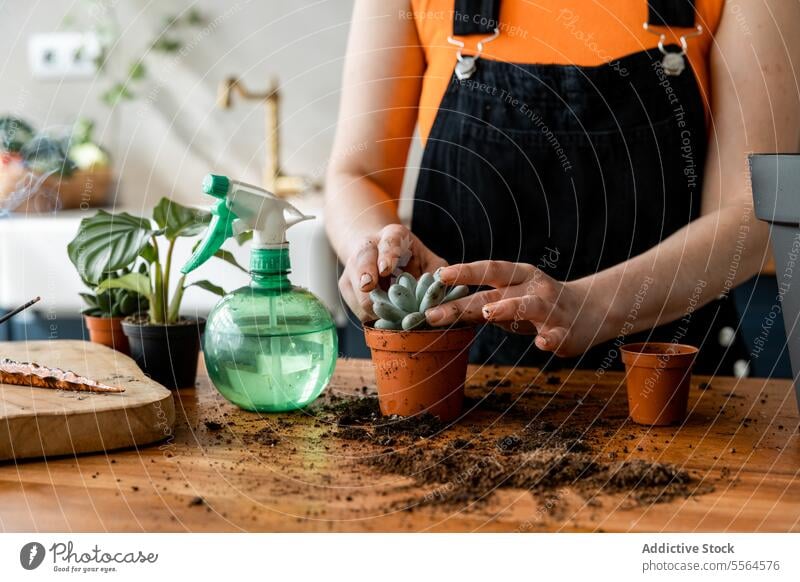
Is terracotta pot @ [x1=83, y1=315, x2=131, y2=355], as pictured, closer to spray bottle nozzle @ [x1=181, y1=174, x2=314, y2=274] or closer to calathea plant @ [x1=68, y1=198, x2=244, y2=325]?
calathea plant @ [x1=68, y1=198, x2=244, y2=325]

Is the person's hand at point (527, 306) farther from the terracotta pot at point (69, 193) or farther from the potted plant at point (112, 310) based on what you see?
the terracotta pot at point (69, 193)

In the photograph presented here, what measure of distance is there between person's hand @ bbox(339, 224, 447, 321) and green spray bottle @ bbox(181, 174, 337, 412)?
68mm

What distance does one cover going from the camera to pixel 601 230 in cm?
110

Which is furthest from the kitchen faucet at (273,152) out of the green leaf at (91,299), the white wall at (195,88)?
the green leaf at (91,299)

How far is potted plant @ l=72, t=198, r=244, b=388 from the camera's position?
2.83 feet

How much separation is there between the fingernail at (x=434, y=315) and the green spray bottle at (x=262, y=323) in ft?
0.38

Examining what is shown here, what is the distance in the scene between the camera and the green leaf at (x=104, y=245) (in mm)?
858

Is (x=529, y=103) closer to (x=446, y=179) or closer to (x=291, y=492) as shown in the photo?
(x=446, y=179)

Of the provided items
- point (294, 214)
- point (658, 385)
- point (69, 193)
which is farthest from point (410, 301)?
point (69, 193)

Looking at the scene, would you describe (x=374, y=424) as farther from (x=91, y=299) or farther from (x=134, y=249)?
(x=91, y=299)

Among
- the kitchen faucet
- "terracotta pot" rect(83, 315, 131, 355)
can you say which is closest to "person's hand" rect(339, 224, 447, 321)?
"terracotta pot" rect(83, 315, 131, 355)

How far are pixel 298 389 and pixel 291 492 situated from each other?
20 centimetres

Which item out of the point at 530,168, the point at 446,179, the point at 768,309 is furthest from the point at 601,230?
the point at 768,309

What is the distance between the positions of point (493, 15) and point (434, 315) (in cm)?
53
